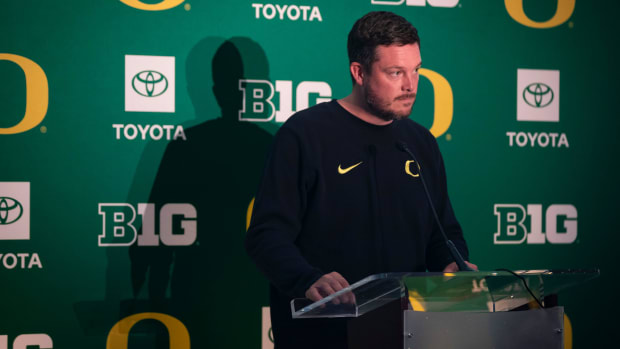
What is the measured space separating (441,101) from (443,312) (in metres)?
1.94

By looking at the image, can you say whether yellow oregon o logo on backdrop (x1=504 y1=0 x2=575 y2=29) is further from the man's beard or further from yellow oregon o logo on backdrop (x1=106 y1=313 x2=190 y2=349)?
yellow oregon o logo on backdrop (x1=106 y1=313 x2=190 y2=349)

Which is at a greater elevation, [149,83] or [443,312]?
[149,83]

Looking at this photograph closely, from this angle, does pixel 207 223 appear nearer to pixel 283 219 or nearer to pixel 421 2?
pixel 283 219

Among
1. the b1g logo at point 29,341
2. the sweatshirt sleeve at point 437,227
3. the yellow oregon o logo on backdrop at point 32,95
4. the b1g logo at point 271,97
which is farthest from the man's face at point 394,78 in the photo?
the b1g logo at point 29,341

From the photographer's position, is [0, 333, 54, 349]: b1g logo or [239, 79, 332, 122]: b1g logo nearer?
[0, 333, 54, 349]: b1g logo

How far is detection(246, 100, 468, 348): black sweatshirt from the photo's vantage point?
183 cm

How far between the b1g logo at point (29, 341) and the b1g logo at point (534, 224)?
2.13 meters

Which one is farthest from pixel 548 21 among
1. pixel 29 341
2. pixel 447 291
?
pixel 29 341

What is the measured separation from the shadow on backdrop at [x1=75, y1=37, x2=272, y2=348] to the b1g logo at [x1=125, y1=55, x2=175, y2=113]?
93 millimetres

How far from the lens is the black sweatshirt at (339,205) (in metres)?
1.83

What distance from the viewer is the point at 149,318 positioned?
2809 mm

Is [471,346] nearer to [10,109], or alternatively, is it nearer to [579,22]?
[10,109]

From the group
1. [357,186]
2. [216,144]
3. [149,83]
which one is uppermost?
[149,83]

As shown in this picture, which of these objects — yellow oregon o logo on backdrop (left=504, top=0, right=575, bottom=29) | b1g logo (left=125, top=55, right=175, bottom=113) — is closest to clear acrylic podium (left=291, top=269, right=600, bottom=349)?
b1g logo (left=125, top=55, right=175, bottom=113)
